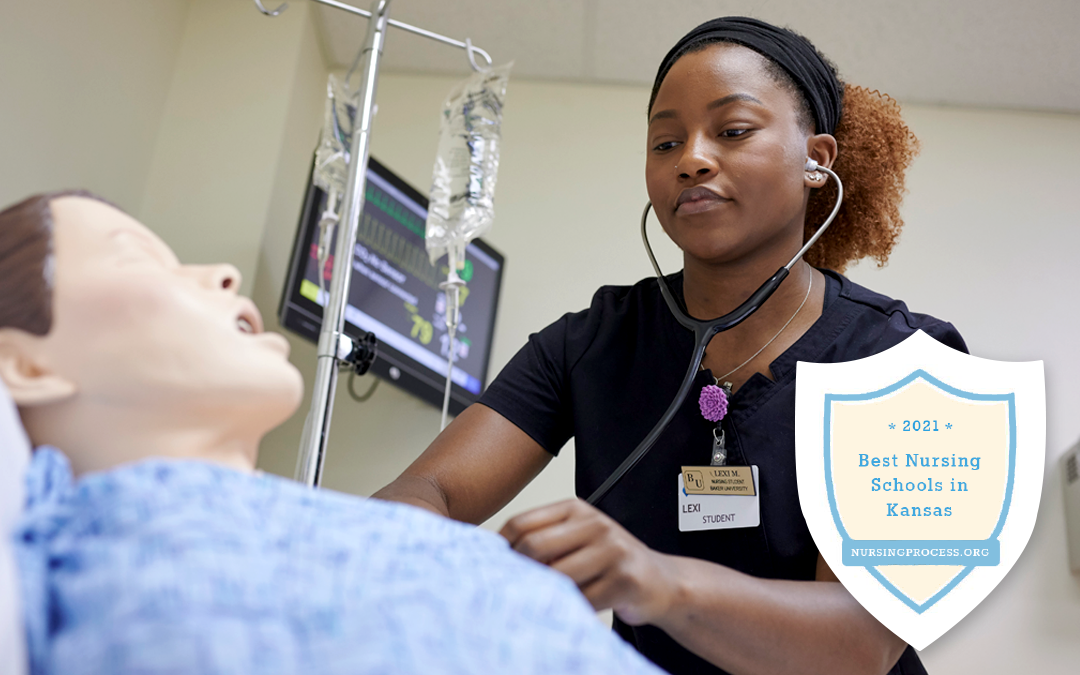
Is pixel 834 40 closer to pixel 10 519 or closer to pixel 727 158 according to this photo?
pixel 727 158

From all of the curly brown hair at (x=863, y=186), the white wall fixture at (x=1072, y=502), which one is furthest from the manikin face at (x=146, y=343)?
the white wall fixture at (x=1072, y=502)

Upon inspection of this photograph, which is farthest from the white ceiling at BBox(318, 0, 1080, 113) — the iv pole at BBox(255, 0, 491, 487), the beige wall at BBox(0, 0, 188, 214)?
the iv pole at BBox(255, 0, 491, 487)

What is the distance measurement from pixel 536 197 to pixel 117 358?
7.37 ft

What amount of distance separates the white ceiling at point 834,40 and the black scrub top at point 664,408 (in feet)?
4.34

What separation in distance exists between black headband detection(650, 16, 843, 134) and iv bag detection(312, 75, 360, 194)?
Result: 1.75ft

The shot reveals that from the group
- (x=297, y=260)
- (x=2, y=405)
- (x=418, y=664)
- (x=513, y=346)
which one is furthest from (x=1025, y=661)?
(x=2, y=405)

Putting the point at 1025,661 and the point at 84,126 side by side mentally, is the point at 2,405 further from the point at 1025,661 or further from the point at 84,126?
the point at 1025,661

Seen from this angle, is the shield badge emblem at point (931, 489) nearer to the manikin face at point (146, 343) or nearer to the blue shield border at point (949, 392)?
the blue shield border at point (949, 392)

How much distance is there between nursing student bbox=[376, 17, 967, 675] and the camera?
1077 millimetres

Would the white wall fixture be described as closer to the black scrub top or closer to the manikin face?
the black scrub top

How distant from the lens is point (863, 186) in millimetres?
1403

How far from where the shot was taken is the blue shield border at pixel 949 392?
842mm

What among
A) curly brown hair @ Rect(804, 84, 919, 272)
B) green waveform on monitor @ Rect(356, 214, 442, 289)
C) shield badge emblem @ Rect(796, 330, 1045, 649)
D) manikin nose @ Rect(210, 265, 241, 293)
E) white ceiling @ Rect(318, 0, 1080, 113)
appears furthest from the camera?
white ceiling @ Rect(318, 0, 1080, 113)

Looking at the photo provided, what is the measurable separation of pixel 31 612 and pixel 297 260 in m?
1.72
